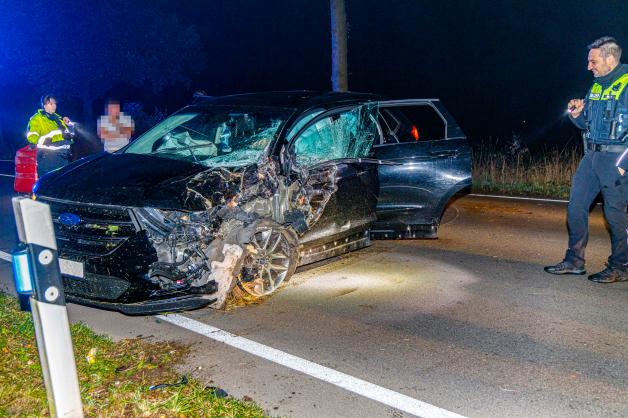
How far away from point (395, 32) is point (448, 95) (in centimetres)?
1039

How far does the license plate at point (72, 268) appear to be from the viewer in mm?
4816

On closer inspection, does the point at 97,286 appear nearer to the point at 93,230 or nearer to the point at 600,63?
the point at 93,230

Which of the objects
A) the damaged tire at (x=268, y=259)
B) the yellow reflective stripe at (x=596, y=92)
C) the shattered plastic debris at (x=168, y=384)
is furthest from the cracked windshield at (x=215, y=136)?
the yellow reflective stripe at (x=596, y=92)

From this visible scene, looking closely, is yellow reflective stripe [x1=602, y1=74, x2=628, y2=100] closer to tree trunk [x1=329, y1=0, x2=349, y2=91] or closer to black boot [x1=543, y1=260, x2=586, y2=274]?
black boot [x1=543, y1=260, x2=586, y2=274]

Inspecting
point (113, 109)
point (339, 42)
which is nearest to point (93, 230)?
point (113, 109)

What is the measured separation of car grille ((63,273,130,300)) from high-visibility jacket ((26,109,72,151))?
431 centimetres

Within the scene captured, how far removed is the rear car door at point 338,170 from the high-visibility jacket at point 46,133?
13.6 ft

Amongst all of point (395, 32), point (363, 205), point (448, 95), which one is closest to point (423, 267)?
point (363, 205)

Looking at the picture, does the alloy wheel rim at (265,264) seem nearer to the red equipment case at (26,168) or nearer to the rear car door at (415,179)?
the rear car door at (415,179)

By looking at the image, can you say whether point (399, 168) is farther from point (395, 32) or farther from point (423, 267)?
point (395, 32)

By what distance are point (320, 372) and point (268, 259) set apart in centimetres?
151

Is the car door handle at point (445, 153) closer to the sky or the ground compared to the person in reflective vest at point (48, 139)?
closer to the ground

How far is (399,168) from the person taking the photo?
7.06 meters

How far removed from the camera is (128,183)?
16.7 ft
